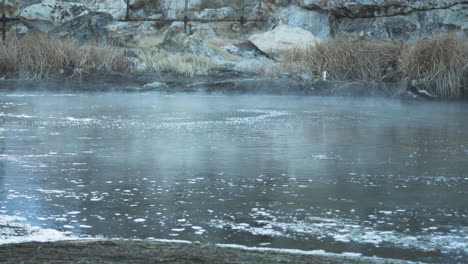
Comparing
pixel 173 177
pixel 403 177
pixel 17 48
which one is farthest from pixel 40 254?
pixel 17 48

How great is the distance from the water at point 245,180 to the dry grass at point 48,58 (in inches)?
286

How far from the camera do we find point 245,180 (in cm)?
658

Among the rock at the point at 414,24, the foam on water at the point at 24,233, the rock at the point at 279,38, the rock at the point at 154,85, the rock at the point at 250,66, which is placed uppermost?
the rock at the point at 414,24

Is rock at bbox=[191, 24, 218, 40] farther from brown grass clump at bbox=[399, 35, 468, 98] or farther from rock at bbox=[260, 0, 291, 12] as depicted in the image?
brown grass clump at bbox=[399, 35, 468, 98]

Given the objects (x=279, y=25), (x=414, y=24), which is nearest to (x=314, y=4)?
(x=279, y=25)

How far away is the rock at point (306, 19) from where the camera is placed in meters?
27.6

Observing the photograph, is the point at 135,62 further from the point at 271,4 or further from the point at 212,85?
the point at 271,4

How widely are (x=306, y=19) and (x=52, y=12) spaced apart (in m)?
7.99

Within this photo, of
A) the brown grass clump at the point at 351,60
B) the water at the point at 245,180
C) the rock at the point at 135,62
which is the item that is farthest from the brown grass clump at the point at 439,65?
the rock at the point at 135,62

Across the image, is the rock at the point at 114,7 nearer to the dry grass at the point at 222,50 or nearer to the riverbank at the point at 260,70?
the dry grass at the point at 222,50

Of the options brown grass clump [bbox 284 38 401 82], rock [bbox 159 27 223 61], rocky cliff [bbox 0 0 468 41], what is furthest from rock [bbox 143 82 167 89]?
rocky cliff [bbox 0 0 468 41]

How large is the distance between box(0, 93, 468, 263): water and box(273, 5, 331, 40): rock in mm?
15163

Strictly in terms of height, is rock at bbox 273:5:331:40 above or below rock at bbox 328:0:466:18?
below

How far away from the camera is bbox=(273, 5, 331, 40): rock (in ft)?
90.7
